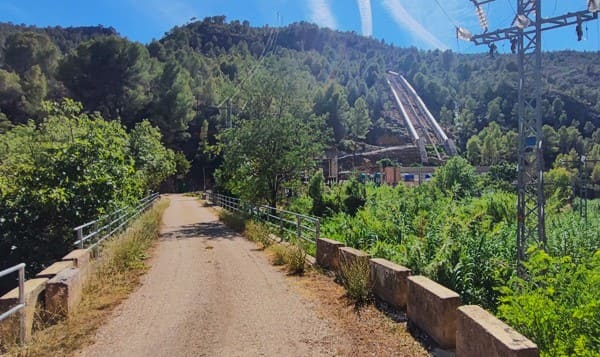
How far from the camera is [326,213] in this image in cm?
2111

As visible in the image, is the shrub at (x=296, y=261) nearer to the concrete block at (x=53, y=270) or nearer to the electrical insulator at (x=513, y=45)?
the concrete block at (x=53, y=270)

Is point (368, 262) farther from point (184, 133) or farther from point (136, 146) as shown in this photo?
point (184, 133)

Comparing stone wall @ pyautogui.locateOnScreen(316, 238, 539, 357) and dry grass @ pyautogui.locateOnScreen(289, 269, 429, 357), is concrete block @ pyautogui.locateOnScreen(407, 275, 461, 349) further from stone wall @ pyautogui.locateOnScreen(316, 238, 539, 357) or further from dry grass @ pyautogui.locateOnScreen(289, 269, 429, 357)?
dry grass @ pyautogui.locateOnScreen(289, 269, 429, 357)

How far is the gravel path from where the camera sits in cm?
508

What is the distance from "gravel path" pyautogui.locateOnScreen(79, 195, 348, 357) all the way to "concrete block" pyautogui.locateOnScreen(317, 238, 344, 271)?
0.89m

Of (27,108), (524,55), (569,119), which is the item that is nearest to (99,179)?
(524,55)

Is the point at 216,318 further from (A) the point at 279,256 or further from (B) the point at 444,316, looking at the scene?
(A) the point at 279,256

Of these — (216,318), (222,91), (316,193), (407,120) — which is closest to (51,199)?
(216,318)

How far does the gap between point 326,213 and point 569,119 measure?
13581 cm

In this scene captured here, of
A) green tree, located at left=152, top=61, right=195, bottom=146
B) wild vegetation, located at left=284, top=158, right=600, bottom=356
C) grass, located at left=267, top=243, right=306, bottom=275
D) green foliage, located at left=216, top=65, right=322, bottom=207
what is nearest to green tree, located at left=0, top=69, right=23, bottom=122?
green tree, located at left=152, top=61, right=195, bottom=146

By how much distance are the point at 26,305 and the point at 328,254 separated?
518 centimetres

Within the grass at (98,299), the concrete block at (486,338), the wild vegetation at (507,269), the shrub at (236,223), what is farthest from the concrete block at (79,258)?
the shrub at (236,223)

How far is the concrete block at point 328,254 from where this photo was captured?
862 centimetres

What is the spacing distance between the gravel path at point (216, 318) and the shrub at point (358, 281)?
0.65 meters
